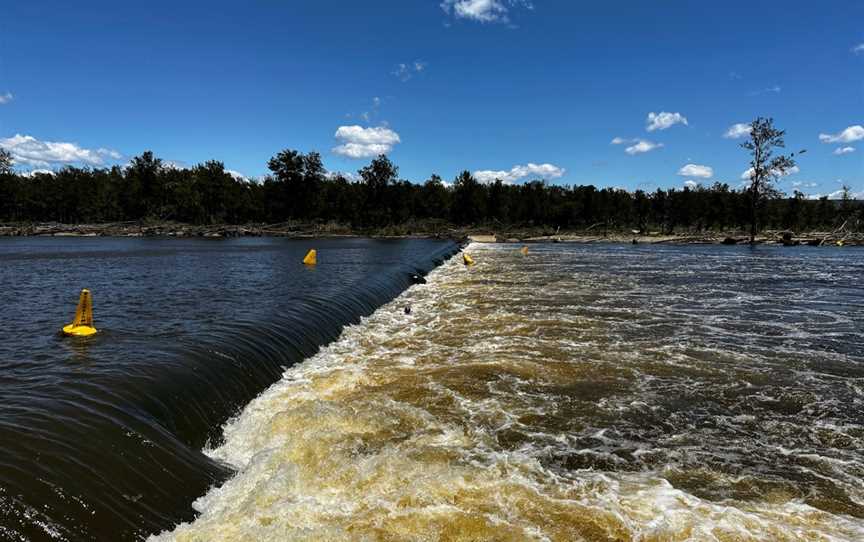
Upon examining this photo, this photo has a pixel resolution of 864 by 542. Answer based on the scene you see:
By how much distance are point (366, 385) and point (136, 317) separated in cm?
780

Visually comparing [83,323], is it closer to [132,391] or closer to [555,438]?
[132,391]

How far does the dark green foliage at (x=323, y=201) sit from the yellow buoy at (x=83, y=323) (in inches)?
3540

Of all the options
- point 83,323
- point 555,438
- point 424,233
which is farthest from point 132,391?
point 424,233

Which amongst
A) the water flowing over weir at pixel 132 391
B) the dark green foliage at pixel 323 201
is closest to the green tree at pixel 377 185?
the dark green foliage at pixel 323 201

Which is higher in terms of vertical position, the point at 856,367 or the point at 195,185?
the point at 195,185

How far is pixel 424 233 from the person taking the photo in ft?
313

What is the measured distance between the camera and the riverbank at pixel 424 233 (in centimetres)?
6844

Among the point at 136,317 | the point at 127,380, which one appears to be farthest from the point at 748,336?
the point at 136,317

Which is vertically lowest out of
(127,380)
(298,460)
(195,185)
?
(298,460)

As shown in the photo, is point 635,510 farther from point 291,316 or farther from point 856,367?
point 291,316

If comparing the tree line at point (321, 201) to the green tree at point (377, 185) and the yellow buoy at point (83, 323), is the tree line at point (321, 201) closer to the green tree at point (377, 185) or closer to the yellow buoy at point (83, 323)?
the green tree at point (377, 185)

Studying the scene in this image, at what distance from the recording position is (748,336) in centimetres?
1430

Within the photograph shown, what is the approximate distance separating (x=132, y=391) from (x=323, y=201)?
102034mm

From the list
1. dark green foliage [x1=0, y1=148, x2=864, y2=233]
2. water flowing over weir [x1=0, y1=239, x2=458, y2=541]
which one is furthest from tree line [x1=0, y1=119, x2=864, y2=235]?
water flowing over weir [x1=0, y1=239, x2=458, y2=541]
